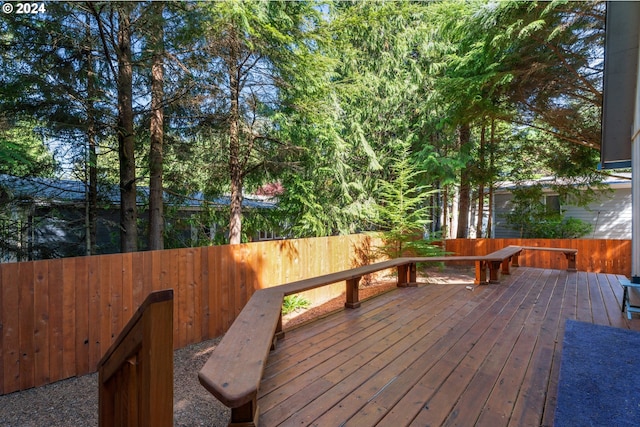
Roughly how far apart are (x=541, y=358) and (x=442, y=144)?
9.29 metres

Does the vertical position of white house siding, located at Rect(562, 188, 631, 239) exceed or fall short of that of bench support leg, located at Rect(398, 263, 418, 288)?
it exceeds it

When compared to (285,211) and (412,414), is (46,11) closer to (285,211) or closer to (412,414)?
(285,211)

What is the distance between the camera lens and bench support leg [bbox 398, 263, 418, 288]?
5.48 meters

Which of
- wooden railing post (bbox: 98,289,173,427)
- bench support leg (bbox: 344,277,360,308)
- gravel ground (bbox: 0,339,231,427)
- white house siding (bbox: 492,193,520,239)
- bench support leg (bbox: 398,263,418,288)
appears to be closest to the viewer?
wooden railing post (bbox: 98,289,173,427)

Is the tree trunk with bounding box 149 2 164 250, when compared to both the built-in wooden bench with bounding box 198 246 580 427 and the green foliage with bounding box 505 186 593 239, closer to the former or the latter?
the built-in wooden bench with bounding box 198 246 580 427

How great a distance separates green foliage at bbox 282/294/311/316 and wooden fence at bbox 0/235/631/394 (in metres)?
0.79

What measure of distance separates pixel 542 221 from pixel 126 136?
13.7 meters

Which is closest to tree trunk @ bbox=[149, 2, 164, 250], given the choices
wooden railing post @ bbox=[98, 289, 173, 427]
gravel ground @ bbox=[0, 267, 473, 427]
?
gravel ground @ bbox=[0, 267, 473, 427]

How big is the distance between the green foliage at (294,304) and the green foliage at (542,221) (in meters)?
9.16

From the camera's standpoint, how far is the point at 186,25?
5176mm

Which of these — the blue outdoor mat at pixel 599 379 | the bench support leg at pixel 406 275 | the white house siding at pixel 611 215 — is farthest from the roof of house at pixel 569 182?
the blue outdoor mat at pixel 599 379

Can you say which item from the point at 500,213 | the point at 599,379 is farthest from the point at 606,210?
the point at 599,379

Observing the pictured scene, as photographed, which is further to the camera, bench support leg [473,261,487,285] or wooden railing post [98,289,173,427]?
bench support leg [473,261,487,285]

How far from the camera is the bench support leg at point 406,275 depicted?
18.0 feet
